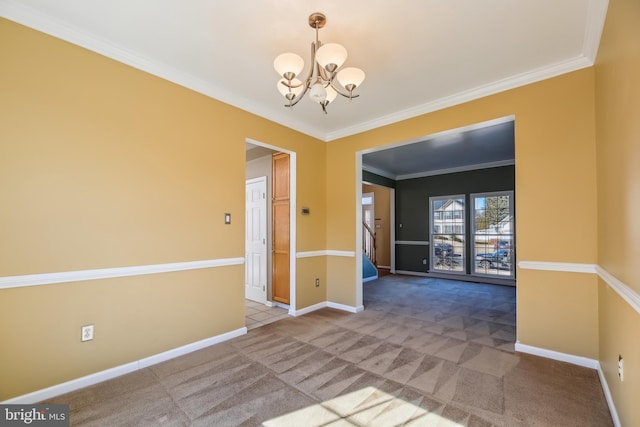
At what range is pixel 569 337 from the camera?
2549 mm

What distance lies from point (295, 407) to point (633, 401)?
1.86 m

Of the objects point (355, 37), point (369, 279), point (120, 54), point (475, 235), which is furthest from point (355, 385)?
point (475, 235)

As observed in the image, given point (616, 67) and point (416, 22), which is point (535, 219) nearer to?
point (616, 67)

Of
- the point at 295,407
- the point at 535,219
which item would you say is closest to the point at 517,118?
the point at 535,219

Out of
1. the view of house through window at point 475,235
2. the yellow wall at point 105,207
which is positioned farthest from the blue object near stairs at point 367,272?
the yellow wall at point 105,207

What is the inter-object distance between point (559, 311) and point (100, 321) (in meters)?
4.06

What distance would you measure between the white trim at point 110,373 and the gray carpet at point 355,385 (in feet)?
0.21

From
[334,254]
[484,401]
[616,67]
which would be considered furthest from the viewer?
[334,254]

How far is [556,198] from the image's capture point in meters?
2.63

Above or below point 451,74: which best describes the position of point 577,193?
below

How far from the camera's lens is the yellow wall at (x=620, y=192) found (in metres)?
1.35

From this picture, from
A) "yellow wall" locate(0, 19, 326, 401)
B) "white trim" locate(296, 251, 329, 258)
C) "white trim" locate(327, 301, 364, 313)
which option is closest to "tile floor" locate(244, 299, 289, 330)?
"yellow wall" locate(0, 19, 326, 401)

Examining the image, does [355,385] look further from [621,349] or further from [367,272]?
[367,272]

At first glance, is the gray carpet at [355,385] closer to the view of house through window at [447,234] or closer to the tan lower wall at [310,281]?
the tan lower wall at [310,281]
